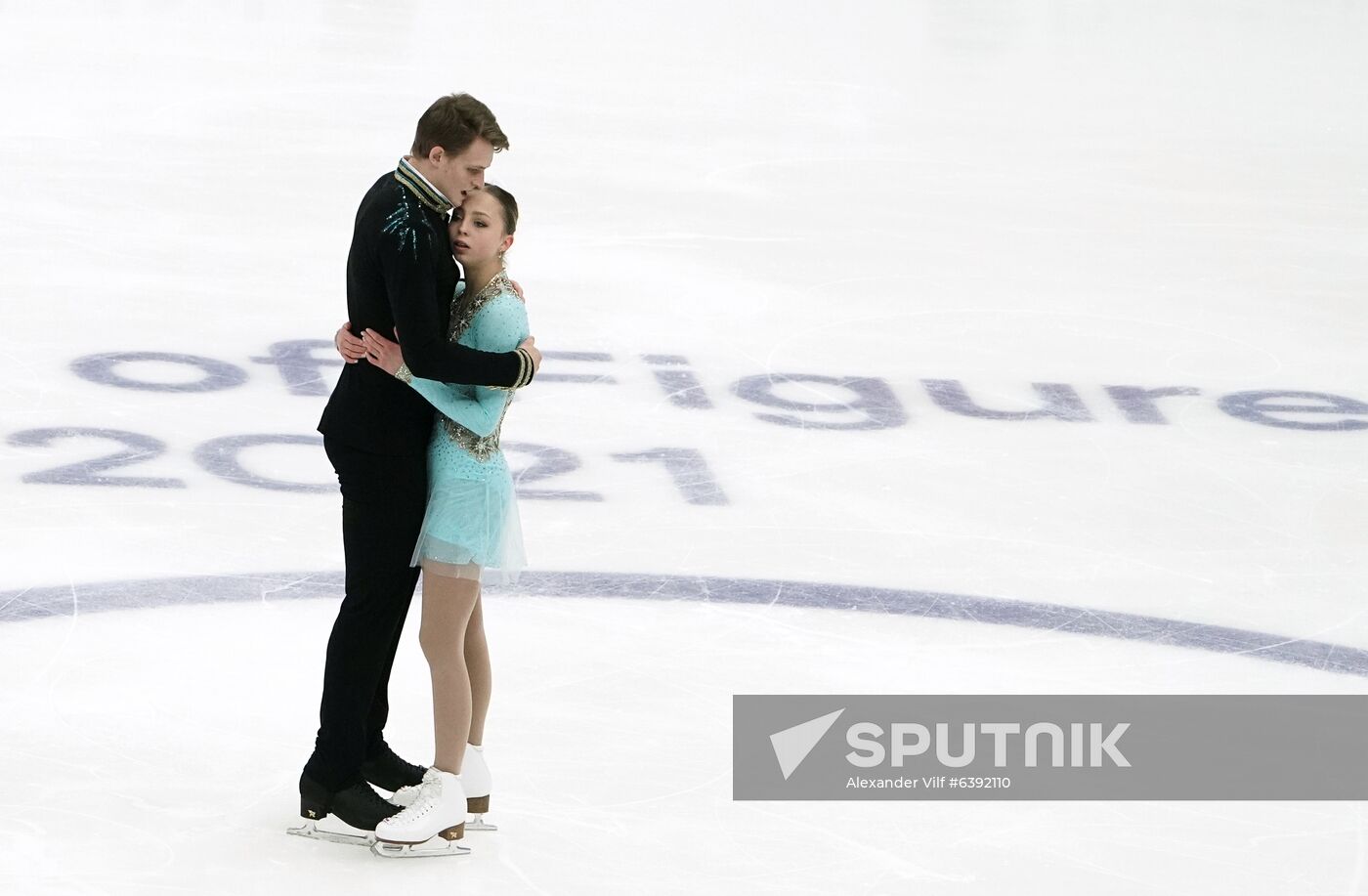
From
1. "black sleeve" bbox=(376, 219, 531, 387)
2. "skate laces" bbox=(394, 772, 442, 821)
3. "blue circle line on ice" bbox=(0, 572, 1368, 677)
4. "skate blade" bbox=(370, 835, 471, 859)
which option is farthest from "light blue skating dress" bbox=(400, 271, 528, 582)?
"blue circle line on ice" bbox=(0, 572, 1368, 677)

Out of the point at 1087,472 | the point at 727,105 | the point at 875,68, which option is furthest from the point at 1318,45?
the point at 1087,472

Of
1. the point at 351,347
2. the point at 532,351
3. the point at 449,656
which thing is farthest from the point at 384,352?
the point at 449,656

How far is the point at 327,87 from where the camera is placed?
427 inches

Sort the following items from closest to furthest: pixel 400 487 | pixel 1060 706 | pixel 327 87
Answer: pixel 400 487, pixel 1060 706, pixel 327 87

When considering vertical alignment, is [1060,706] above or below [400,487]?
below

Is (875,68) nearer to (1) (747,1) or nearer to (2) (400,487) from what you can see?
(1) (747,1)

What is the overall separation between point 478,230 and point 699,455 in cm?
264

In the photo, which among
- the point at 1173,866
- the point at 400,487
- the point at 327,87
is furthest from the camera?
the point at 327,87

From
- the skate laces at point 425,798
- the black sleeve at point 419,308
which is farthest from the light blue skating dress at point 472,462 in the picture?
the skate laces at point 425,798

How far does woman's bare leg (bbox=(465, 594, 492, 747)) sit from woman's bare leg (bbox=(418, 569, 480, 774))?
0.11ft

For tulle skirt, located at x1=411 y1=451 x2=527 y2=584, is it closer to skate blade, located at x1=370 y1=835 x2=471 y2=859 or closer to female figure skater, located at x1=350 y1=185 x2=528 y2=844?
female figure skater, located at x1=350 y1=185 x2=528 y2=844

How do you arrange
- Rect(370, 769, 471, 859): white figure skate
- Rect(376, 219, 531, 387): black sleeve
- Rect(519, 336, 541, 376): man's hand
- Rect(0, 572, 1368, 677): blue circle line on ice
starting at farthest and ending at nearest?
Rect(0, 572, 1368, 677): blue circle line on ice, Rect(370, 769, 471, 859): white figure skate, Rect(519, 336, 541, 376): man's hand, Rect(376, 219, 531, 387): black sleeve

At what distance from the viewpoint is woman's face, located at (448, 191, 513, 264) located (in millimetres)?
3242

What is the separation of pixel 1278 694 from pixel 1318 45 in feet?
39.5
